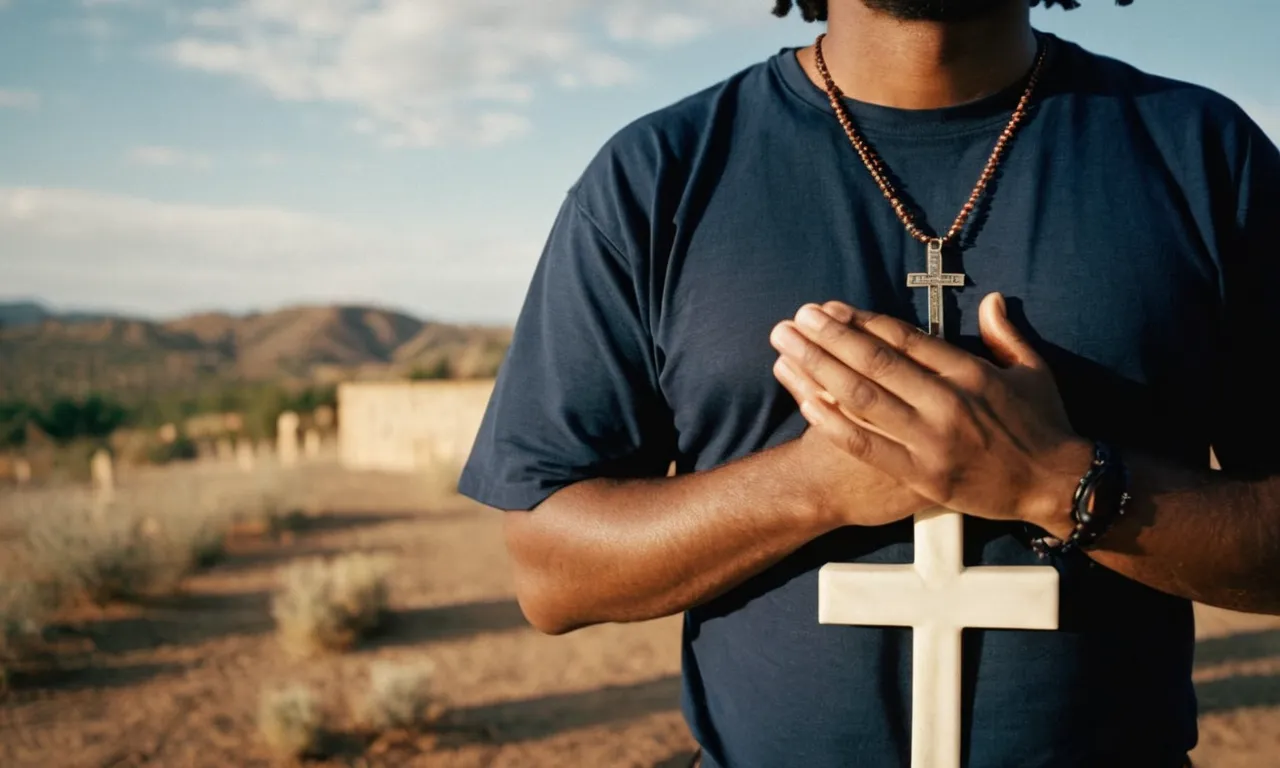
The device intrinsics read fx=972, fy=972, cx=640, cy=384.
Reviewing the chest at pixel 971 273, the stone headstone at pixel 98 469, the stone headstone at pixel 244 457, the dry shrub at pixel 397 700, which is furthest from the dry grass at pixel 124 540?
the chest at pixel 971 273

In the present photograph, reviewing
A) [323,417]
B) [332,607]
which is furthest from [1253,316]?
[323,417]

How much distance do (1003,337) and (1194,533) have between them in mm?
393

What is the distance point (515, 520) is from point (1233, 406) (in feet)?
3.67

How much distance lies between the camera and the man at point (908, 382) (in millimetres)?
1286

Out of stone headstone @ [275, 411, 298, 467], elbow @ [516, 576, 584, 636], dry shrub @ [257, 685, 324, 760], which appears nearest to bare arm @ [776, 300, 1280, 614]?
Answer: elbow @ [516, 576, 584, 636]

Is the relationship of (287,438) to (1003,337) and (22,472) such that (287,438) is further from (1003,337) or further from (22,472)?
(1003,337)

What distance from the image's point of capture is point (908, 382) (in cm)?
122

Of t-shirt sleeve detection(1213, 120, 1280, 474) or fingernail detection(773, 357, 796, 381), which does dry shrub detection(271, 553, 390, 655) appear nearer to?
fingernail detection(773, 357, 796, 381)

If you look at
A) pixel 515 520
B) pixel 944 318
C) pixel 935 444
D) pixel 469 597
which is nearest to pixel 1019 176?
pixel 944 318

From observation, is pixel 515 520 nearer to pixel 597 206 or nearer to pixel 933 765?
pixel 597 206

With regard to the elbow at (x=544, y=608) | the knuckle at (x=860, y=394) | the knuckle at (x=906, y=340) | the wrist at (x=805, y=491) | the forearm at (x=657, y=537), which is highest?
the knuckle at (x=906, y=340)

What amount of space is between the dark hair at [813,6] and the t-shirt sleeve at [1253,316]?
2.69 feet

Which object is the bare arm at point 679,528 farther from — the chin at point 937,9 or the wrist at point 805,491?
the chin at point 937,9

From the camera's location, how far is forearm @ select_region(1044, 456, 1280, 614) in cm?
132
